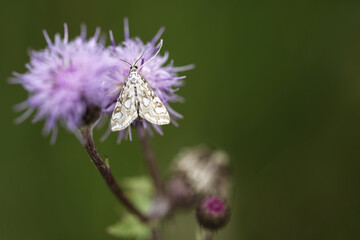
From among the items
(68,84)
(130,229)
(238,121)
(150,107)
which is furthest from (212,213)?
(238,121)

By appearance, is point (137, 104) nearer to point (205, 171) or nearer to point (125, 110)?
point (125, 110)

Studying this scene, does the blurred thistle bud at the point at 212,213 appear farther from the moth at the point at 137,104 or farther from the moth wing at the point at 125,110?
the moth wing at the point at 125,110

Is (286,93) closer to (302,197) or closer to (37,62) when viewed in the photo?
(302,197)

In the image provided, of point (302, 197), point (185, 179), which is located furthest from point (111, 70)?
point (302, 197)

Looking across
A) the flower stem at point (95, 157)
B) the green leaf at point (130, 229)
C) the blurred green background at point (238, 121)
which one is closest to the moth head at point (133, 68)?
the flower stem at point (95, 157)

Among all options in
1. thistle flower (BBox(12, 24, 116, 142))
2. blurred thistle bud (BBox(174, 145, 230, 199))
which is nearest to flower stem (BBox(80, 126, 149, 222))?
thistle flower (BBox(12, 24, 116, 142))

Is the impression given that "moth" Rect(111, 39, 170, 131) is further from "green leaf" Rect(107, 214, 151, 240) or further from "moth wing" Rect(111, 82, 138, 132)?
"green leaf" Rect(107, 214, 151, 240)
